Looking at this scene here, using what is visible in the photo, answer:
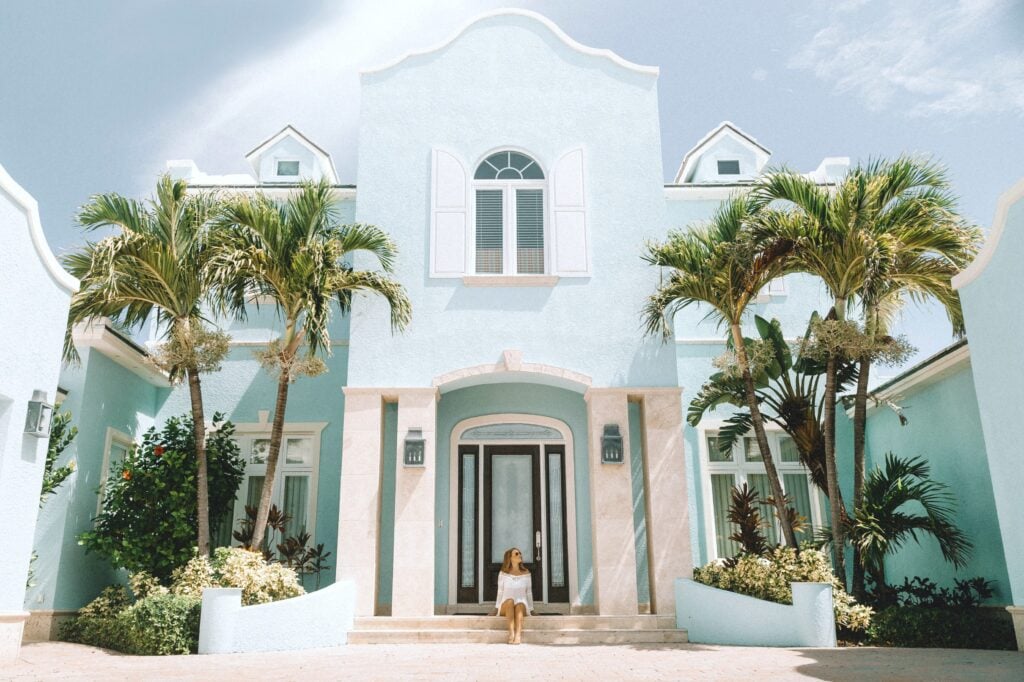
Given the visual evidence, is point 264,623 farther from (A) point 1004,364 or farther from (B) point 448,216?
(A) point 1004,364

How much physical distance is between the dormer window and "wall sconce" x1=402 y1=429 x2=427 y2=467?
9.79 meters

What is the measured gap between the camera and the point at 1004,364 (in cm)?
864

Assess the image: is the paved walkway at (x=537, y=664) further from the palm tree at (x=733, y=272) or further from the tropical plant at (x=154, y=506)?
the palm tree at (x=733, y=272)

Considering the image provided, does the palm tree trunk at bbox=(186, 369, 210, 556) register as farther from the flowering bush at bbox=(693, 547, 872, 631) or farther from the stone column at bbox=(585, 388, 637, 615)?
the flowering bush at bbox=(693, 547, 872, 631)

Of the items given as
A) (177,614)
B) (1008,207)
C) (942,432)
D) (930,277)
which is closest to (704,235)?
(930,277)

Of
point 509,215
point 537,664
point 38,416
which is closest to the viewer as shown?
point 38,416

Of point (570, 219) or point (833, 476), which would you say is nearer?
point (833, 476)

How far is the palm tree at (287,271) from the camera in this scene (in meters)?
11.2

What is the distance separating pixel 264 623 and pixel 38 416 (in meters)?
3.55

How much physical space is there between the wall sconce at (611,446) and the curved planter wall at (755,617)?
1.91 m

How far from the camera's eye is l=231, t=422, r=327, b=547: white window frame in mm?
13562

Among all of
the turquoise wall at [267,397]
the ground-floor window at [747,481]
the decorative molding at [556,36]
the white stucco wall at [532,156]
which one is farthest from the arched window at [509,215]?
the ground-floor window at [747,481]

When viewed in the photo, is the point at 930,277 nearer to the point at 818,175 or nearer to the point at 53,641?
the point at 818,175

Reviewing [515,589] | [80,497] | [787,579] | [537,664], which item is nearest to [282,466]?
[80,497]
